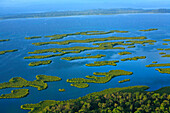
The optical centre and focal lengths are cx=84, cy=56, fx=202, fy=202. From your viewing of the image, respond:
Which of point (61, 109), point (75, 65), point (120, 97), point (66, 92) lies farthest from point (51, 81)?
point (120, 97)

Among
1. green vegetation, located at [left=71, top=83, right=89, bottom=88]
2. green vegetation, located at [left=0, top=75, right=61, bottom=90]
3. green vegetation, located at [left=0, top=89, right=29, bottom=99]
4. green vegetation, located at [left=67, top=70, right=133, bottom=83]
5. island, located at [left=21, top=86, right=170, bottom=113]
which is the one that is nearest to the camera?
island, located at [left=21, top=86, right=170, bottom=113]

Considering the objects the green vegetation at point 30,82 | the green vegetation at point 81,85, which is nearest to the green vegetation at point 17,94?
the green vegetation at point 30,82

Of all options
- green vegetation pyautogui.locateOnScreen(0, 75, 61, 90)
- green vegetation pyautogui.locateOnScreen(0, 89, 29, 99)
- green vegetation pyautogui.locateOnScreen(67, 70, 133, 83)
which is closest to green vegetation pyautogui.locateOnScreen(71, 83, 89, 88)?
green vegetation pyautogui.locateOnScreen(67, 70, 133, 83)

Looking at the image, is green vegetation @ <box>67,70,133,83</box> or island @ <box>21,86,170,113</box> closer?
island @ <box>21,86,170,113</box>

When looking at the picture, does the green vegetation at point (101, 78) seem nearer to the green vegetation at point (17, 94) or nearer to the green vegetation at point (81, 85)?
the green vegetation at point (81, 85)

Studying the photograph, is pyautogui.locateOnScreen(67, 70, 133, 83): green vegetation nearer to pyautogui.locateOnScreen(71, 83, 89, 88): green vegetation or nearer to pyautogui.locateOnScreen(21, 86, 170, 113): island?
pyautogui.locateOnScreen(71, 83, 89, 88): green vegetation

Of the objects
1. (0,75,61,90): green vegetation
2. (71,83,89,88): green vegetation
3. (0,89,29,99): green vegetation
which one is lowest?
(0,89,29,99): green vegetation

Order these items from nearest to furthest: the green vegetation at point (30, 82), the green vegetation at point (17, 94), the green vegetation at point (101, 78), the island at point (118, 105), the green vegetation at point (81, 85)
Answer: the island at point (118, 105) → the green vegetation at point (17, 94) → the green vegetation at point (81, 85) → the green vegetation at point (30, 82) → the green vegetation at point (101, 78)

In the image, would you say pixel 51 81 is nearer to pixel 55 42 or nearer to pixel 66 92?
pixel 66 92
